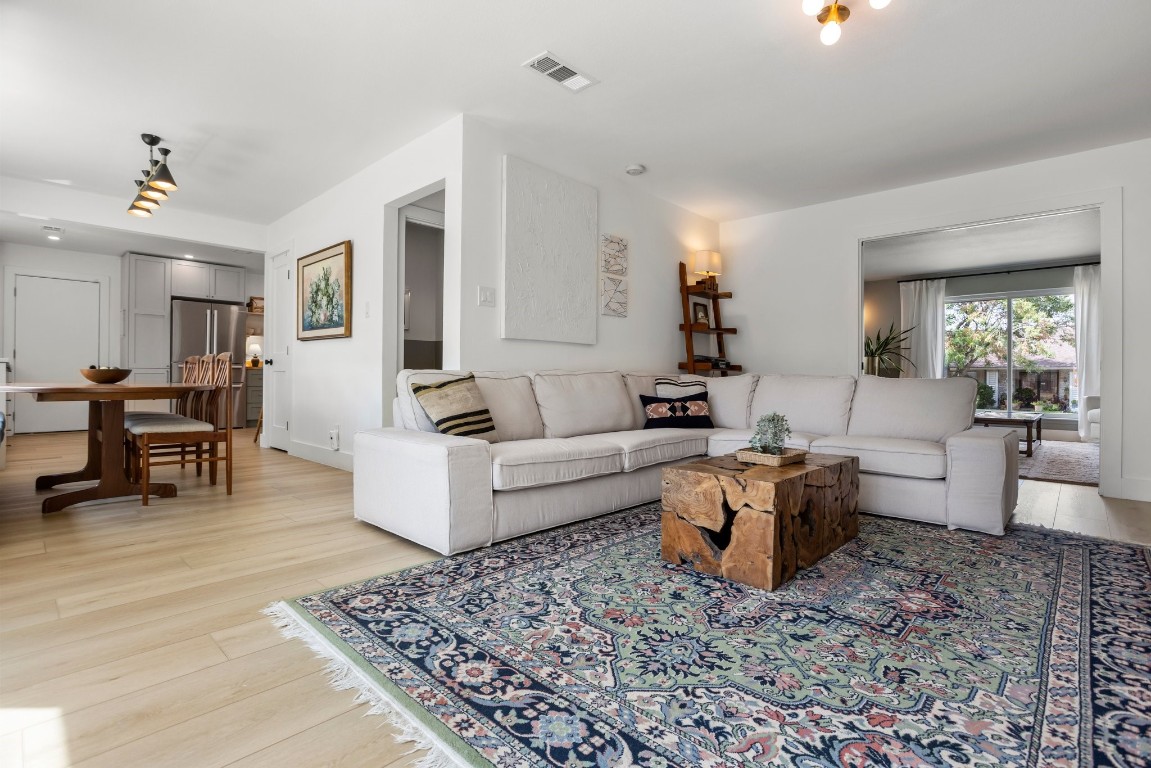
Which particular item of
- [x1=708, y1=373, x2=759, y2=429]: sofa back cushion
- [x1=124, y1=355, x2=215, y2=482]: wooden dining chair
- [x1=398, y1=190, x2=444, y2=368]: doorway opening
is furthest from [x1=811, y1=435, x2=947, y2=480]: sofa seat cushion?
[x1=124, y1=355, x2=215, y2=482]: wooden dining chair

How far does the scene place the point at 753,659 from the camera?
1.58 metres

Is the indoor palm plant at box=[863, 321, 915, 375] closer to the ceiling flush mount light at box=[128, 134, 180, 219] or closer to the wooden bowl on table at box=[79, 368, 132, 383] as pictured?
the ceiling flush mount light at box=[128, 134, 180, 219]

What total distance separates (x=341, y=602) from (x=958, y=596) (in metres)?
2.16

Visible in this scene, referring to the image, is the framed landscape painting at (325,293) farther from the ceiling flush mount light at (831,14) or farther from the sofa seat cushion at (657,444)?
the ceiling flush mount light at (831,14)

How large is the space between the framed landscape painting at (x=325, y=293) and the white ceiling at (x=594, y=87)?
67cm

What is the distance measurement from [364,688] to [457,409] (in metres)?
1.61

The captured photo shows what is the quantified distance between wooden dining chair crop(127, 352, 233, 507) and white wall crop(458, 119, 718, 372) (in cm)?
159

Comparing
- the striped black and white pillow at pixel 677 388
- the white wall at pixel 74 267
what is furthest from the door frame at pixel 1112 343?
the white wall at pixel 74 267

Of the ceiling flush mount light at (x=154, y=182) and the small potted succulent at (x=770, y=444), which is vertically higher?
Answer: the ceiling flush mount light at (x=154, y=182)

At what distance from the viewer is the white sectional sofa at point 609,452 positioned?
2.55 m

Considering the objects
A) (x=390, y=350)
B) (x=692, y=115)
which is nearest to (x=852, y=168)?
(x=692, y=115)

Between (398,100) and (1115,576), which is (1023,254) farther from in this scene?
(398,100)

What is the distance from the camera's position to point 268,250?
19.7 ft

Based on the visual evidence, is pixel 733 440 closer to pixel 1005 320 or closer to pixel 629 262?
pixel 629 262
